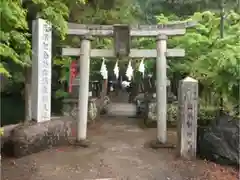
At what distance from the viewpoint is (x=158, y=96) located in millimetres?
8688

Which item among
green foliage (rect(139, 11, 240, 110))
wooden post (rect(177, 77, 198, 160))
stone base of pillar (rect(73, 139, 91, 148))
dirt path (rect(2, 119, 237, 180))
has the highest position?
green foliage (rect(139, 11, 240, 110))

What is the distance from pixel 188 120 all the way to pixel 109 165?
2.06 metres

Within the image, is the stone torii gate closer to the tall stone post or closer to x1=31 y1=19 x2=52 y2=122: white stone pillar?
the tall stone post

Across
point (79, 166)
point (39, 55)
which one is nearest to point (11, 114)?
point (39, 55)

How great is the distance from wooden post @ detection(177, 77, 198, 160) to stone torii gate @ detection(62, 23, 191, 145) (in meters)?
1.28

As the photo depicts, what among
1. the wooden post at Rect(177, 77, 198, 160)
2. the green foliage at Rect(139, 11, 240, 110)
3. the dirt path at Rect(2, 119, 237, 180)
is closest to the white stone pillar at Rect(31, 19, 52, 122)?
the dirt path at Rect(2, 119, 237, 180)

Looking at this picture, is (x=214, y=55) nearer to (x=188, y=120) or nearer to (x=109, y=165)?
(x=188, y=120)

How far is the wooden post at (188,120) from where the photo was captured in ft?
23.7

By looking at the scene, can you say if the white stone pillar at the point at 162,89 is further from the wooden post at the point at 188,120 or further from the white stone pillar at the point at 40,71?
the white stone pillar at the point at 40,71

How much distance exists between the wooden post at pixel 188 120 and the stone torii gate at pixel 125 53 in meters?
1.28

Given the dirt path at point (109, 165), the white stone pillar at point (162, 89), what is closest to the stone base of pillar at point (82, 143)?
the dirt path at point (109, 165)

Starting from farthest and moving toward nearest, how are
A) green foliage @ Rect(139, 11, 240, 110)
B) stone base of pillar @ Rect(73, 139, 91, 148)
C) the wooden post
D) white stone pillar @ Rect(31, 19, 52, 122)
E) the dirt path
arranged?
1. stone base of pillar @ Rect(73, 139, 91, 148)
2. white stone pillar @ Rect(31, 19, 52, 122)
3. the wooden post
4. green foliage @ Rect(139, 11, 240, 110)
5. the dirt path

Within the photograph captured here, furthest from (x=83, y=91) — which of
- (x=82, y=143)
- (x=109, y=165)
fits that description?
(x=109, y=165)

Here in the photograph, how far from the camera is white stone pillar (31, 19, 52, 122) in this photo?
24.9ft
